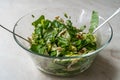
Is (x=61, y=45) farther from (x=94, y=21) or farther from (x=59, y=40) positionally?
(x=94, y=21)

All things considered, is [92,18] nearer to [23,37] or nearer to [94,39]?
[94,39]

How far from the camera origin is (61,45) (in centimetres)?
72

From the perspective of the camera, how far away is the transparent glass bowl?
0.67 m

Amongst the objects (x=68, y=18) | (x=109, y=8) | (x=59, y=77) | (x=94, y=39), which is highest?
(x=109, y=8)

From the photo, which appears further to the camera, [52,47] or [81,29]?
[81,29]

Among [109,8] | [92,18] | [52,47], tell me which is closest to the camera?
[52,47]

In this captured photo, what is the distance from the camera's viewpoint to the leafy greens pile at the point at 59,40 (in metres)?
0.70

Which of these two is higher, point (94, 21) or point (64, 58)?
point (94, 21)

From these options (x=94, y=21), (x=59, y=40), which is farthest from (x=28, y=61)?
(x=94, y=21)

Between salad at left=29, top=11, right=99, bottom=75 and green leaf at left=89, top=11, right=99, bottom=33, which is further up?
green leaf at left=89, top=11, right=99, bottom=33

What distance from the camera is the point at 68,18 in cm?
92

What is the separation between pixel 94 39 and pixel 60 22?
0.42 ft

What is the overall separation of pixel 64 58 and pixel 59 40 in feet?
0.36

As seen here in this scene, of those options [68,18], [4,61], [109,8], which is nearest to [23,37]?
[4,61]
